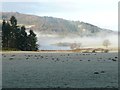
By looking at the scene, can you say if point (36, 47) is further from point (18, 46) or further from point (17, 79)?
point (17, 79)

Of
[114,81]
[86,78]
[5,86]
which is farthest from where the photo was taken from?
[86,78]

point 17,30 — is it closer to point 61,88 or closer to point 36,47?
point 36,47

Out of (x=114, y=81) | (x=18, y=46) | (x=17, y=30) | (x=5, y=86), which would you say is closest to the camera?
(x=5, y=86)

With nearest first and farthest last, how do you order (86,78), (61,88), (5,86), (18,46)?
(61,88) → (5,86) → (86,78) → (18,46)

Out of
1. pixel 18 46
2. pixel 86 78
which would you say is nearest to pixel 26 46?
pixel 18 46

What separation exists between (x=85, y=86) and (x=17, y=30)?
10307 cm

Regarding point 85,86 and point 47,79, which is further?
point 47,79


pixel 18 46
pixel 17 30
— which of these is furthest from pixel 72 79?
pixel 17 30

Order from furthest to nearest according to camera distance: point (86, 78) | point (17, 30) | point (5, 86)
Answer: point (17, 30) → point (86, 78) → point (5, 86)

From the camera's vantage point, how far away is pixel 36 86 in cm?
2212

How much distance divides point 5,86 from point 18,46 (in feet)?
310

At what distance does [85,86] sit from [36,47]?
4014 inches

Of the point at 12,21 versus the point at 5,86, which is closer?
the point at 5,86

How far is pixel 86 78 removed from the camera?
86.2ft
